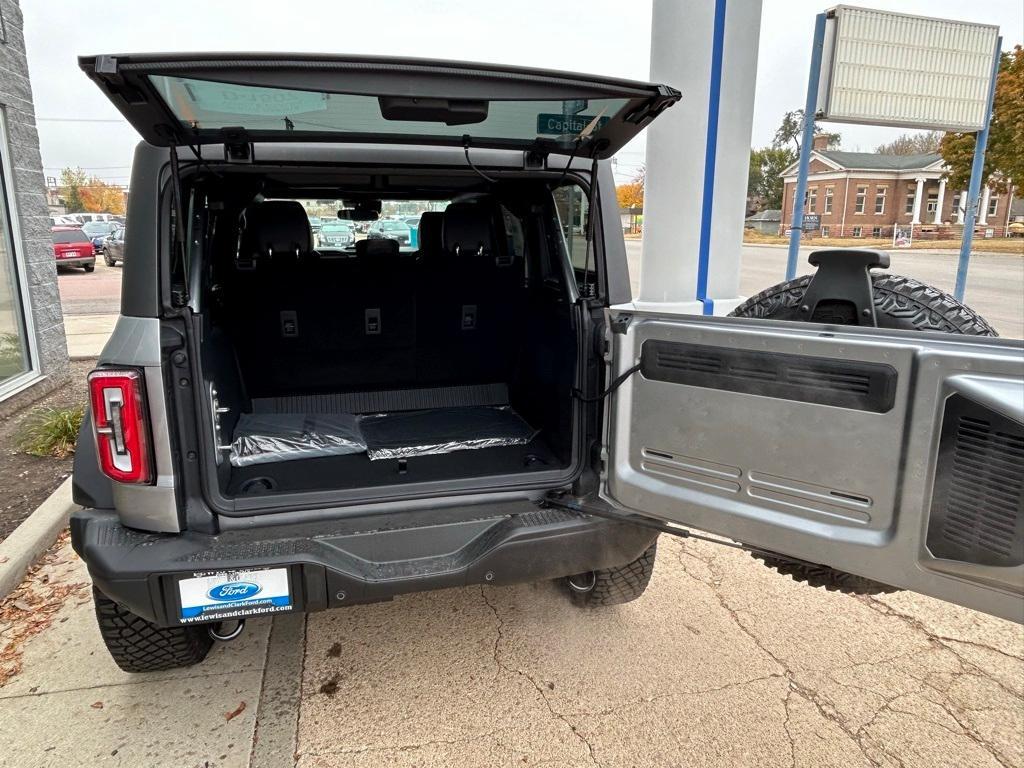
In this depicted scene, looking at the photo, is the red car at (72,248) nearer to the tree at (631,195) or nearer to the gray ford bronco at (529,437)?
the gray ford bronco at (529,437)

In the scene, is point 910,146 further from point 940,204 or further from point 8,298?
point 8,298

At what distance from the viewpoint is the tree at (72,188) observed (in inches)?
2352

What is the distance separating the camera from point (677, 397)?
2082 millimetres

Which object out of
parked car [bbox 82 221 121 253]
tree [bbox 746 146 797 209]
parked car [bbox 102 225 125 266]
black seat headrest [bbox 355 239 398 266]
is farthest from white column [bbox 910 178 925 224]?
black seat headrest [bbox 355 239 398 266]

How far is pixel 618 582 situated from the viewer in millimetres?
2967

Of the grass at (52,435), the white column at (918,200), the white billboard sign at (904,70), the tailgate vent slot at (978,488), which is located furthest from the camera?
the white column at (918,200)

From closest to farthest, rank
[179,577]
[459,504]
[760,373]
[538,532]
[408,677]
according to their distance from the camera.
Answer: [760,373], [179,577], [538,532], [459,504], [408,677]

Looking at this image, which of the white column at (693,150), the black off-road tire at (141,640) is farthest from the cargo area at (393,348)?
the white column at (693,150)

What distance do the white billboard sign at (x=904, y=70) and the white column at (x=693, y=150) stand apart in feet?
3.22

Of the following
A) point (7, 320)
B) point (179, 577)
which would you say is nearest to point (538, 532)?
point (179, 577)

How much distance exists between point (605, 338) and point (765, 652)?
150 centimetres

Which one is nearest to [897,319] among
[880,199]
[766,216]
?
[766,216]

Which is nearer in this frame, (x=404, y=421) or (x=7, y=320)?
(x=404, y=421)

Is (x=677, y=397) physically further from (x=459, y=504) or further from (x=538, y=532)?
(x=459, y=504)
